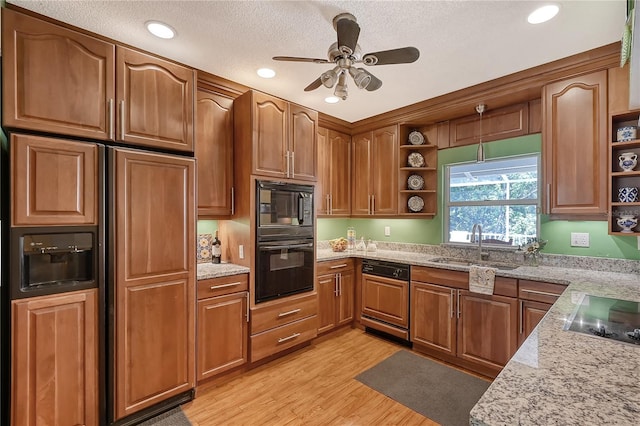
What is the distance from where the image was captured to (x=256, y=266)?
8.62ft

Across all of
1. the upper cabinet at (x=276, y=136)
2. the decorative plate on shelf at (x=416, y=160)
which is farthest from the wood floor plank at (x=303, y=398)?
the decorative plate on shelf at (x=416, y=160)

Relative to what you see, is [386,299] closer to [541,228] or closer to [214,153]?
[541,228]

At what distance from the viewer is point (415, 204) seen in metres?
3.63

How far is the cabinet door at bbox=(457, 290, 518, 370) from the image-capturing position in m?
2.43

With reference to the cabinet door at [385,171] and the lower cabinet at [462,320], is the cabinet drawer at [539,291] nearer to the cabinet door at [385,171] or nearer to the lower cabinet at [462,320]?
the lower cabinet at [462,320]

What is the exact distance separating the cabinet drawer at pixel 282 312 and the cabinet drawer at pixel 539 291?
6.02ft

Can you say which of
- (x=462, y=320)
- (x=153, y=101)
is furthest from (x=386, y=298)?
(x=153, y=101)

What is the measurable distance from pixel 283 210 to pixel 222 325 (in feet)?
3.67

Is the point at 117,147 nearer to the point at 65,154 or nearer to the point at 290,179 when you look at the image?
the point at 65,154

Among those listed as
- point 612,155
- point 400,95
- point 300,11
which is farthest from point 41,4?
point 612,155

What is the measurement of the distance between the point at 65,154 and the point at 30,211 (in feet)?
1.17

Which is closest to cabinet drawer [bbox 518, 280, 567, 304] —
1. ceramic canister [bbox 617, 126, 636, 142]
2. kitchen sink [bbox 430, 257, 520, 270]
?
kitchen sink [bbox 430, 257, 520, 270]

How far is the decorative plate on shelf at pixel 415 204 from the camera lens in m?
3.61

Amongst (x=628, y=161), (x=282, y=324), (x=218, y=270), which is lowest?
(x=282, y=324)
